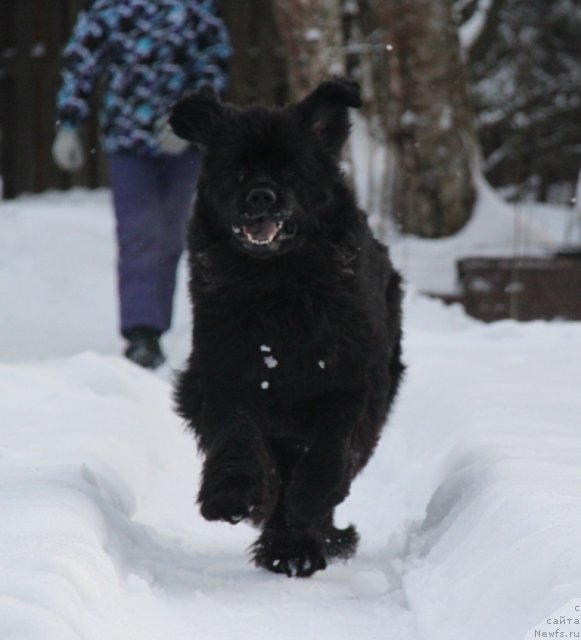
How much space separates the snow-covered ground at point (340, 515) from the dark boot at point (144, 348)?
0.31m

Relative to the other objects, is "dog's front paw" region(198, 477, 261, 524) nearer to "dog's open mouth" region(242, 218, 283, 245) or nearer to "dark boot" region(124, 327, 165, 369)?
"dog's open mouth" region(242, 218, 283, 245)

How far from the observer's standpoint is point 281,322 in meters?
4.41

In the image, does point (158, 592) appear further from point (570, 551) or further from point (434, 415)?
point (434, 415)

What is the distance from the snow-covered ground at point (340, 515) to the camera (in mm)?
3311

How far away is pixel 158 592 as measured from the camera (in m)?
3.93

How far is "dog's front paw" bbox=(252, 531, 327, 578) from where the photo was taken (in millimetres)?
4473

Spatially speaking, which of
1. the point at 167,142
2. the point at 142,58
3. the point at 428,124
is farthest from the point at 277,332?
the point at 428,124

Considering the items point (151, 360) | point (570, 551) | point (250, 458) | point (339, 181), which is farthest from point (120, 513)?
point (151, 360)

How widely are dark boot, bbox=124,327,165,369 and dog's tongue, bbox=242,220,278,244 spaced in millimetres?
4075

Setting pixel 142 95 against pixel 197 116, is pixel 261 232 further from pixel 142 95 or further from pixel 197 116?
pixel 142 95

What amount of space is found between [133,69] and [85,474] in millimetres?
3951

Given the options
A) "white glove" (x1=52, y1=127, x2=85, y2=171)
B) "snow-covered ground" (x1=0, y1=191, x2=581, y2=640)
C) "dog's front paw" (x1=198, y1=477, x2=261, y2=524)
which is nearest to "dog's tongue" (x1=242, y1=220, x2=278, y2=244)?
"dog's front paw" (x1=198, y1=477, x2=261, y2=524)

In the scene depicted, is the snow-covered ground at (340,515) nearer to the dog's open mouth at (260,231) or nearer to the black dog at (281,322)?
the black dog at (281,322)

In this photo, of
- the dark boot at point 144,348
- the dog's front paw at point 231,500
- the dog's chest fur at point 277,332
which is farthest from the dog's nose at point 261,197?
the dark boot at point 144,348
